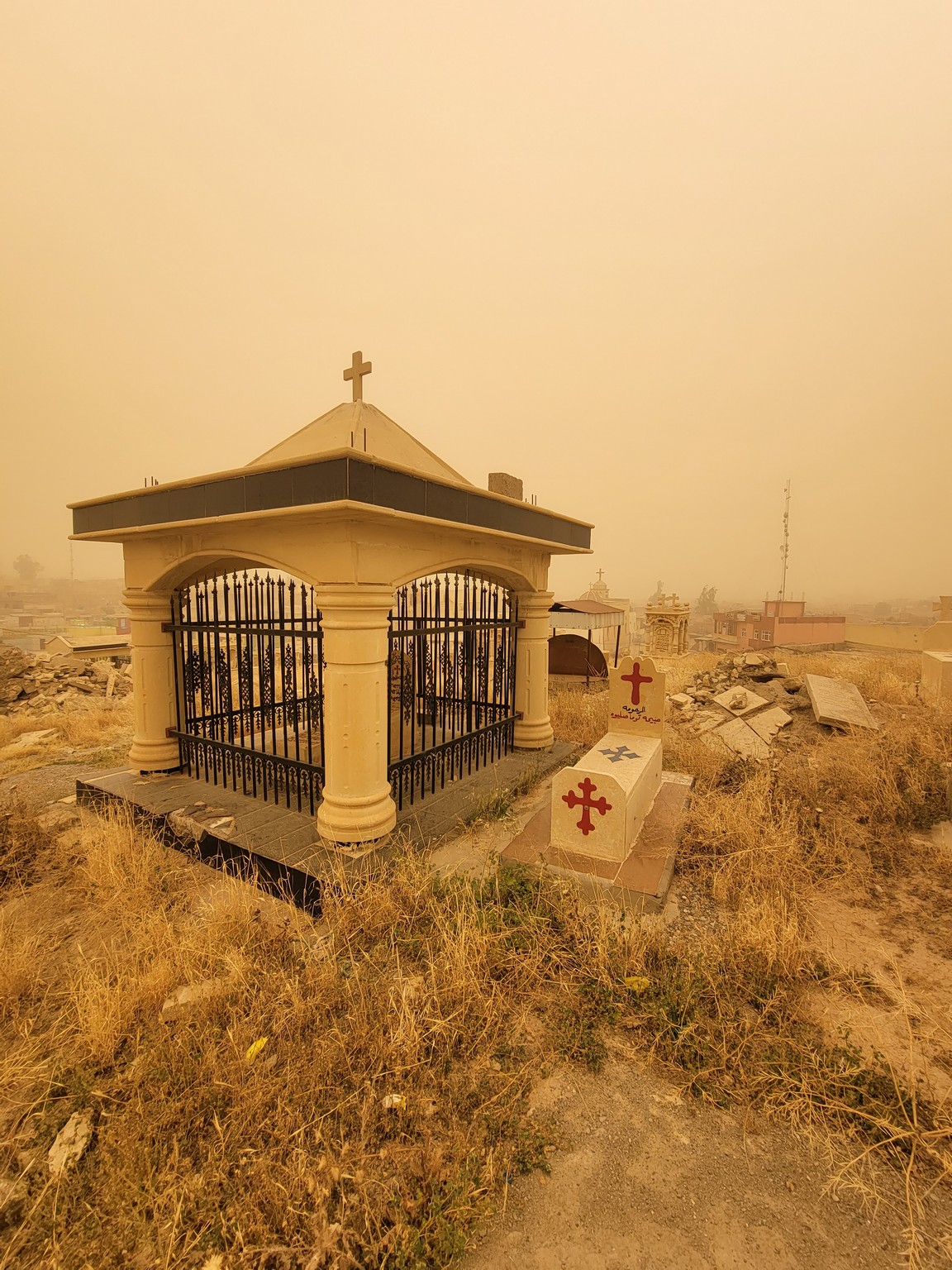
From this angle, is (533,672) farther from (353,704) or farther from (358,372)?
(358,372)

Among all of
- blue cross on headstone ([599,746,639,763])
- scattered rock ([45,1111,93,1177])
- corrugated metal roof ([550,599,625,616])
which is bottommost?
scattered rock ([45,1111,93,1177])

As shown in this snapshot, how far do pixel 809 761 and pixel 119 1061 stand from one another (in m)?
7.32

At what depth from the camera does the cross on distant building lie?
5535mm

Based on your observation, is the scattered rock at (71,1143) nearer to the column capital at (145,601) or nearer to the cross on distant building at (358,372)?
the column capital at (145,601)

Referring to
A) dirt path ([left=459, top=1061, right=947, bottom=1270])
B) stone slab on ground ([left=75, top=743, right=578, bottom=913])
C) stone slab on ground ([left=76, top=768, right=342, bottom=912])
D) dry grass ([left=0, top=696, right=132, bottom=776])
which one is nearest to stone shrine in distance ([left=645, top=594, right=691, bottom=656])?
stone slab on ground ([left=75, top=743, right=578, bottom=913])

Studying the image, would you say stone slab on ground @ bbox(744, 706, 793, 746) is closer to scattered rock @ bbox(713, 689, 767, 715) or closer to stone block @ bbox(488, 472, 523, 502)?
scattered rock @ bbox(713, 689, 767, 715)

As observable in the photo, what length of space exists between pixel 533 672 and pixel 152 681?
15.2 feet

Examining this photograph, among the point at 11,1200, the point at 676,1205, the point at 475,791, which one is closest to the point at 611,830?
the point at 475,791

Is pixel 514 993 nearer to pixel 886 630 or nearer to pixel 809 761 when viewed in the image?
pixel 809 761

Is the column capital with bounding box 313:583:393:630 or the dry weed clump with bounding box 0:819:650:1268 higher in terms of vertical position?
the column capital with bounding box 313:583:393:630

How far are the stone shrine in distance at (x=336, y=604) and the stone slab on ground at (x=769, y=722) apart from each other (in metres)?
3.46

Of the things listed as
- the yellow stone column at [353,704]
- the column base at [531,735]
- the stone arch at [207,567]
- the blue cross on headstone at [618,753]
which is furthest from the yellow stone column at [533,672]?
the stone arch at [207,567]

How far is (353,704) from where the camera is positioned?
4.16 metres

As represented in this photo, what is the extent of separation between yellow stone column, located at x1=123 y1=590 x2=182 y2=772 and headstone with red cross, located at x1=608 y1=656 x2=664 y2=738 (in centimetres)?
518
